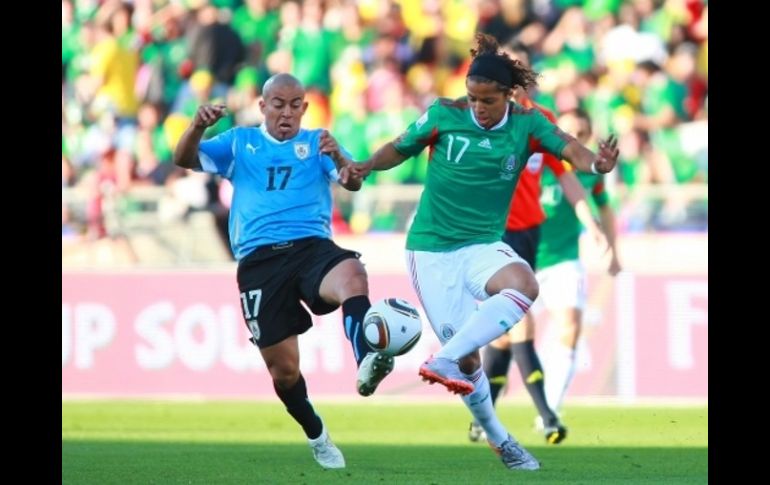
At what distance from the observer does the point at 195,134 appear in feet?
34.0

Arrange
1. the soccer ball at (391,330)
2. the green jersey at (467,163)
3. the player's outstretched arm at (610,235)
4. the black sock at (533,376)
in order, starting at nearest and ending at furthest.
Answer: the soccer ball at (391,330) < the green jersey at (467,163) < the player's outstretched arm at (610,235) < the black sock at (533,376)

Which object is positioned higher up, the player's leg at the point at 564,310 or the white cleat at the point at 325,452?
the player's leg at the point at 564,310

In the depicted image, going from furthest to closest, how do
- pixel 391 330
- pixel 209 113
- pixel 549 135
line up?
pixel 549 135, pixel 209 113, pixel 391 330

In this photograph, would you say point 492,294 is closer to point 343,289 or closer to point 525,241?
point 343,289

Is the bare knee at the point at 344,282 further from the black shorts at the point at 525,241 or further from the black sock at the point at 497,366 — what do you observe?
the black sock at the point at 497,366

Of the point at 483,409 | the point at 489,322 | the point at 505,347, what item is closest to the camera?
the point at 489,322

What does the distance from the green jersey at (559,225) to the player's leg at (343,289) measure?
3.45 m

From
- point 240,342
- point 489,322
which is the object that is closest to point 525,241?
point 489,322

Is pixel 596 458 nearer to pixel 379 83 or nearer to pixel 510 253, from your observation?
pixel 510 253

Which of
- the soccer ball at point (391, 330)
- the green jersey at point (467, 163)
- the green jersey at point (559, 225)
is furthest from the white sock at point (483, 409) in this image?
the green jersey at point (559, 225)

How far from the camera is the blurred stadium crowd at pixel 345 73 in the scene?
20.0 m

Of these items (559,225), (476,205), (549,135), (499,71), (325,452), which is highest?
(499,71)

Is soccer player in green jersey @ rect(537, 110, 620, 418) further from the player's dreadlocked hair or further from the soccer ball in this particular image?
the soccer ball

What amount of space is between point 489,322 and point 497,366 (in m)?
3.37
